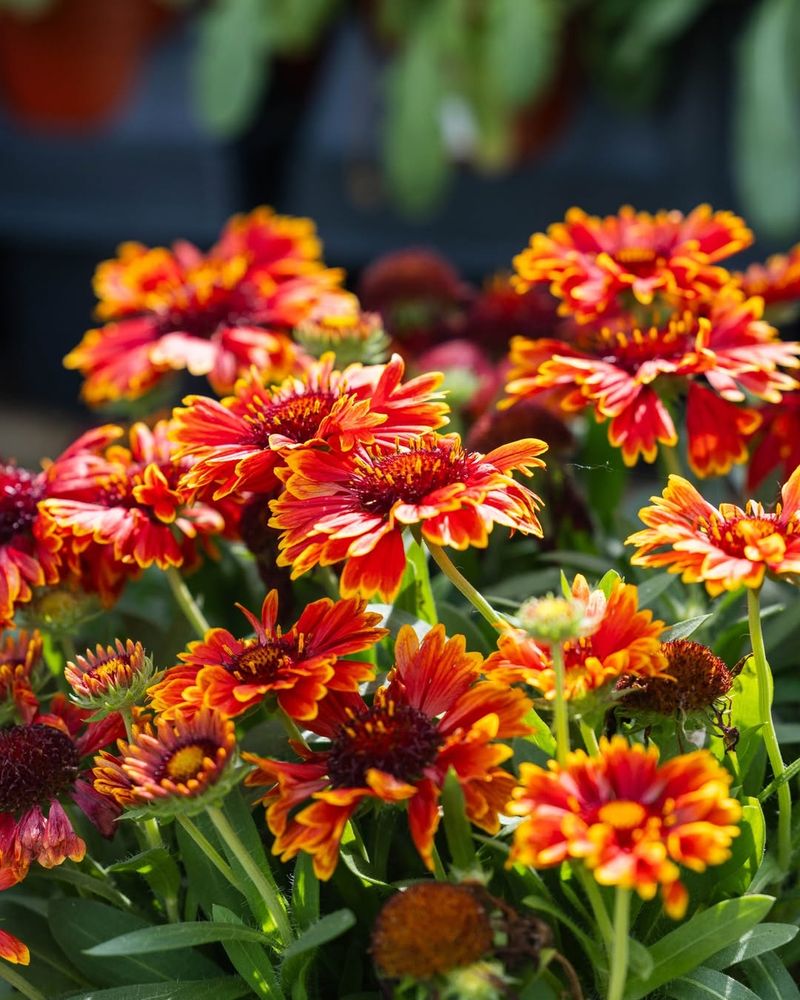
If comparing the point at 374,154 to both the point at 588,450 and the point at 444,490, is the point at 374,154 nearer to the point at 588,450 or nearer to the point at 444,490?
the point at 588,450

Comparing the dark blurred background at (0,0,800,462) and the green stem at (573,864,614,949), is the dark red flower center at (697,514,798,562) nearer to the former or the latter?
the green stem at (573,864,614,949)

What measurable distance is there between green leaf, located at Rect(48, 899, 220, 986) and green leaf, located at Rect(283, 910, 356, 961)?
0.27 ft

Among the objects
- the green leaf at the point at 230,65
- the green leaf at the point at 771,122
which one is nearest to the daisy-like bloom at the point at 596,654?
the green leaf at the point at 771,122

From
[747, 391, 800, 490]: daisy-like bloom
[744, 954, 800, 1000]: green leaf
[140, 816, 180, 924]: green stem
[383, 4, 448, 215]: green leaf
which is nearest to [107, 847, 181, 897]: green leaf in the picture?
[140, 816, 180, 924]: green stem

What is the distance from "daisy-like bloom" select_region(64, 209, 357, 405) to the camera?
660mm

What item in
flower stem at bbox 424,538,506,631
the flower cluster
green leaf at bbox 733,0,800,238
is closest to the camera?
flower stem at bbox 424,538,506,631

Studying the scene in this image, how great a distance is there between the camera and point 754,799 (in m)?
0.44

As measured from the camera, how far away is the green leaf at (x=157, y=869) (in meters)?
0.47

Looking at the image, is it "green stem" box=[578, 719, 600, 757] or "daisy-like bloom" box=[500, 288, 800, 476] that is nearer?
"green stem" box=[578, 719, 600, 757]

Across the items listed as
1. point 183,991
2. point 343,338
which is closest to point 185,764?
point 183,991

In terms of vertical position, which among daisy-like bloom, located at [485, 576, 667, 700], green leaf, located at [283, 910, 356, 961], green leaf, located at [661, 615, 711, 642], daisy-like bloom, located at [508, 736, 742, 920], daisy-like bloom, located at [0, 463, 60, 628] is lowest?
green leaf, located at [283, 910, 356, 961]

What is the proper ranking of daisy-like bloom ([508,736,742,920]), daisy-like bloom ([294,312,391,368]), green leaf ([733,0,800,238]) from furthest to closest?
1. green leaf ([733,0,800,238])
2. daisy-like bloom ([294,312,391,368])
3. daisy-like bloom ([508,736,742,920])

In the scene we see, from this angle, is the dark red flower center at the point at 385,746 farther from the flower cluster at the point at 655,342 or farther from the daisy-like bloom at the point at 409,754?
the flower cluster at the point at 655,342

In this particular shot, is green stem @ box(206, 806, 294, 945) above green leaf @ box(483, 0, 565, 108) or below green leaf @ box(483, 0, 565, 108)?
below
